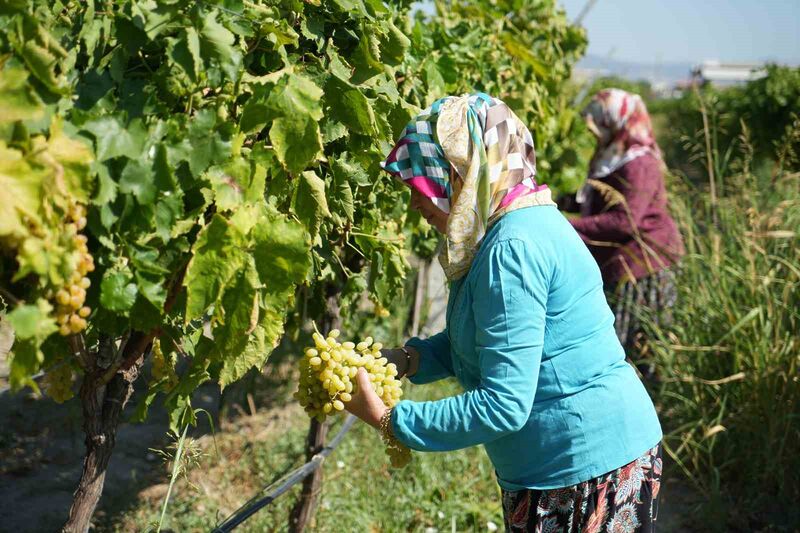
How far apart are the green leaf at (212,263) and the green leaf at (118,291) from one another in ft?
0.31

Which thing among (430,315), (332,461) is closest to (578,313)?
(332,461)

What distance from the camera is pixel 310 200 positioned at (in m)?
1.74

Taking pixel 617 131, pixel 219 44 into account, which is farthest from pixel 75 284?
pixel 617 131

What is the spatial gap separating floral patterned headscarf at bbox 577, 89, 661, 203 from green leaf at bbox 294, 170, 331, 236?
2.85m

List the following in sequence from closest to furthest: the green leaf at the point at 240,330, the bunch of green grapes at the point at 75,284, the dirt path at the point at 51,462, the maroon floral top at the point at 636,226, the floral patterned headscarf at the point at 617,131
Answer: the bunch of green grapes at the point at 75,284
the green leaf at the point at 240,330
the dirt path at the point at 51,462
the maroon floral top at the point at 636,226
the floral patterned headscarf at the point at 617,131

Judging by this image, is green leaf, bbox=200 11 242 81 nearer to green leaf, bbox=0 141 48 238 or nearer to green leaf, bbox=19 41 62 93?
green leaf, bbox=19 41 62 93

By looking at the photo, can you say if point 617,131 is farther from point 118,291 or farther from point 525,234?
point 118,291

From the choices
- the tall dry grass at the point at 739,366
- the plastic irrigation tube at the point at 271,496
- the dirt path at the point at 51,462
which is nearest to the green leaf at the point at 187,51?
the plastic irrigation tube at the point at 271,496

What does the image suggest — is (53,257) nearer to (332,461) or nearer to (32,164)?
(32,164)

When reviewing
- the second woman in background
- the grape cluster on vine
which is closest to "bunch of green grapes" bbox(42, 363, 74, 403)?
the grape cluster on vine

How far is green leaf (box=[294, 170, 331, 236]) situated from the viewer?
5.64ft

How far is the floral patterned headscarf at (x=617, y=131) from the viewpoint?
4.27 metres

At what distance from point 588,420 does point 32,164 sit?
1249mm

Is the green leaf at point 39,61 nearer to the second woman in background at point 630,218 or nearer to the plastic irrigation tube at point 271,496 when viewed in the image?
the plastic irrigation tube at point 271,496
